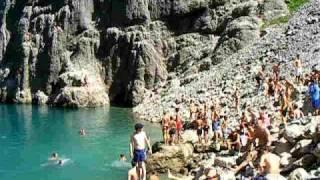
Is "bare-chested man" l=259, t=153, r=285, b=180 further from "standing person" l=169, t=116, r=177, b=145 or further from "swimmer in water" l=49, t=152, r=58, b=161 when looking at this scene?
"swimmer in water" l=49, t=152, r=58, b=161

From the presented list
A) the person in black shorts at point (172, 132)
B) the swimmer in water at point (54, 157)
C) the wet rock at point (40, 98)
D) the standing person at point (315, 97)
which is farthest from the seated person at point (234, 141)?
the wet rock at point (40, 98)

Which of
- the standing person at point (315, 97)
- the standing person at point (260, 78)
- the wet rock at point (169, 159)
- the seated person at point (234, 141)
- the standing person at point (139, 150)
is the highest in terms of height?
the standing person at point (260, 78)

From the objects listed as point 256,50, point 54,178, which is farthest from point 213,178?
point 256,50

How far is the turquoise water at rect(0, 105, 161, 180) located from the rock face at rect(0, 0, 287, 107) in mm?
8297

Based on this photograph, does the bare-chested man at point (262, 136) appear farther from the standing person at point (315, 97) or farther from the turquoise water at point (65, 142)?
the turquoise water at point (65, 142)

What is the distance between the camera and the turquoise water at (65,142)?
35.4 m

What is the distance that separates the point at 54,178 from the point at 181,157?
25.0ft

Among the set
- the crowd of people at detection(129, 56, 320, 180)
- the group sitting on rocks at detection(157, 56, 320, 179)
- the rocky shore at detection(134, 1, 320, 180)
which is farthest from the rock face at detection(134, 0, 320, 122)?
the group sitting on rocks at detection(157, 56, 320, 179)

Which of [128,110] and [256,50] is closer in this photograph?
[256,50]

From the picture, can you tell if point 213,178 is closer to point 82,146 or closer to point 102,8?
point 82,146

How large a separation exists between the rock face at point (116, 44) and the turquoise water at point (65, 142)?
327 inches

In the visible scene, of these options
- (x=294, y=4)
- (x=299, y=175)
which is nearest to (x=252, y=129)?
(x=299, y=175)

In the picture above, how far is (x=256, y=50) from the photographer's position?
62062 millimetres

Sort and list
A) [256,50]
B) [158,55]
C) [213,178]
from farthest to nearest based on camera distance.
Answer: [158,55] → [256,50] → [213,178]
